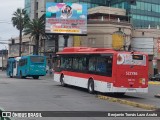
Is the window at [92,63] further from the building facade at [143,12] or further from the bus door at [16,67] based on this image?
the building facade at [143,12]

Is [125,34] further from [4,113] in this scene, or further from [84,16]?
[4,113]

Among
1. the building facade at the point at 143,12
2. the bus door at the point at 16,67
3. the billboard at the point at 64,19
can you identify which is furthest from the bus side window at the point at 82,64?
the building facade at the point at 143,12

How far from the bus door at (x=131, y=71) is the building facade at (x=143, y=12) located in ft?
247

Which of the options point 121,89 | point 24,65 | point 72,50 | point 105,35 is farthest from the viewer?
point 105,35

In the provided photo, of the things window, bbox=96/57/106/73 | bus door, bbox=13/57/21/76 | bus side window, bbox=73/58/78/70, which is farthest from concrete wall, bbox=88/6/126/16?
window, bbox=96/57/106/73

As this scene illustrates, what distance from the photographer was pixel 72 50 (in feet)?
99.5

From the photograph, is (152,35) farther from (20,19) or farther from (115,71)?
(115,71)

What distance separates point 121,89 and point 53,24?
4566 cm

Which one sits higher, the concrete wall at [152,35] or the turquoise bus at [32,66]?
the concrete wall at [152,35]

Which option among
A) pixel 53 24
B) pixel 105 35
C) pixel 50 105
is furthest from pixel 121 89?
pixel 105 35

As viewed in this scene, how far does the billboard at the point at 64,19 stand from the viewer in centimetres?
6781

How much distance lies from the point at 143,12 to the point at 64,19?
3918 centimetres

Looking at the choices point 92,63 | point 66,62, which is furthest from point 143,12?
point 92,63

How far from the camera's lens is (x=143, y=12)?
102m
